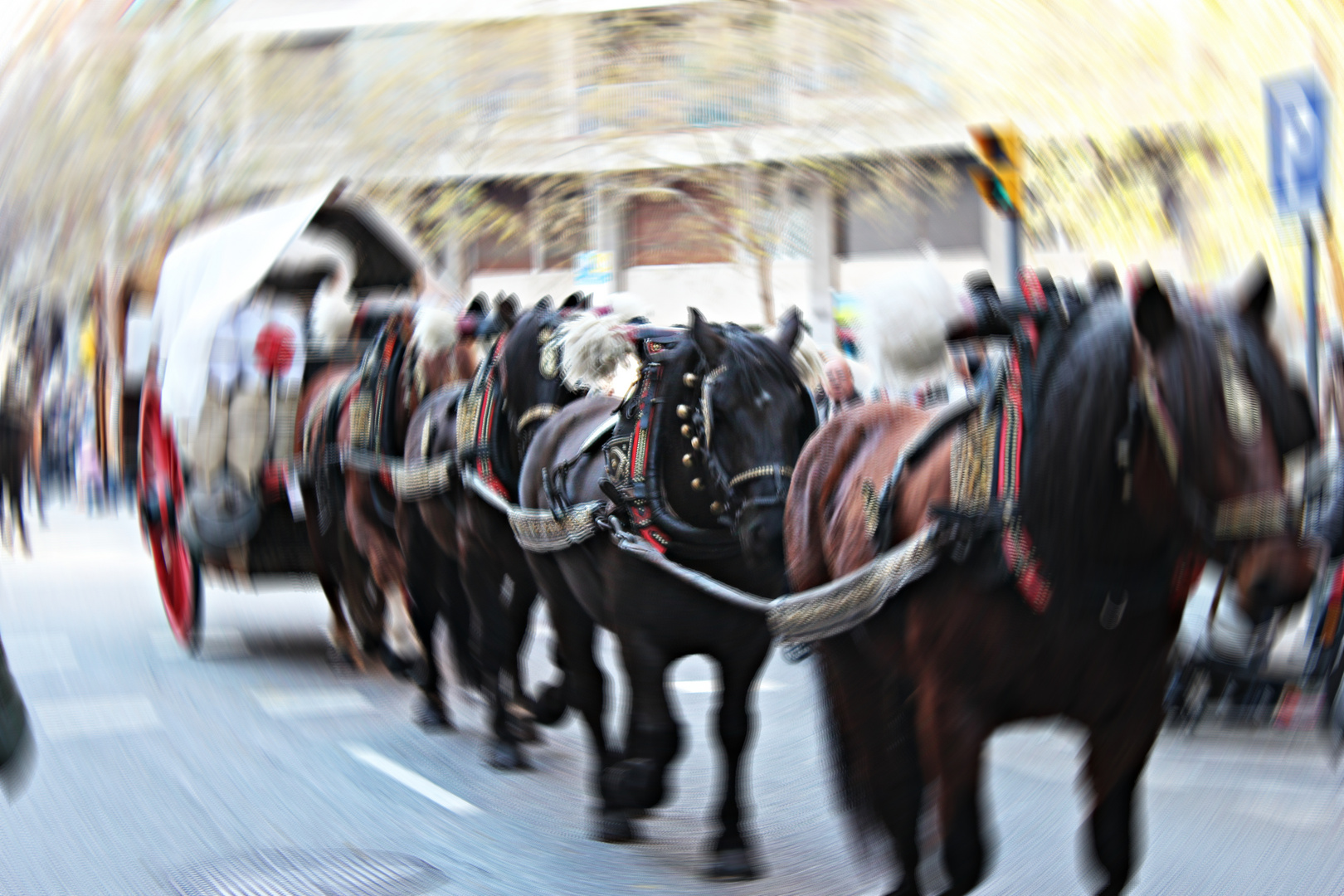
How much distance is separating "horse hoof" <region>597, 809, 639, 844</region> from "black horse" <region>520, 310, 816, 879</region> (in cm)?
23

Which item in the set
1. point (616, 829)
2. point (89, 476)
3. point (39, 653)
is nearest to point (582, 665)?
point (616, 829)

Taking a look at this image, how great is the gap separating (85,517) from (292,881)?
15.6 meters

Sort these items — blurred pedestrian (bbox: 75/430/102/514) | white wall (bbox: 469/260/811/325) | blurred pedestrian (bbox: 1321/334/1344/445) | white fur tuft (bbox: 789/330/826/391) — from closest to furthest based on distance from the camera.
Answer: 1. blurred pedestrian (bbox: 1321/334/1344/445)
2. white fur tuft (bbox: 789/330/826/391)
3. white wall (bbox: 469/260/811/325)
4. blurred pedestrian (bbox: 75/430/102/514)

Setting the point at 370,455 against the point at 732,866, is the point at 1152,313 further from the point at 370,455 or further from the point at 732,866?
the point at 370,455

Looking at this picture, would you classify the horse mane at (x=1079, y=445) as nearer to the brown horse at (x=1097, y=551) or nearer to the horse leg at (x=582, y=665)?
the brown horse at (x=1097, y=551)

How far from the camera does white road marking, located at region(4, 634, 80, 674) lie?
7.65 m

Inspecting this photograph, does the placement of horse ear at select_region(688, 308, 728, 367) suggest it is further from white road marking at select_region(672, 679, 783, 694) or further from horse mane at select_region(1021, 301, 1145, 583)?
white road marking at select_region(672, 679, 783, 694)

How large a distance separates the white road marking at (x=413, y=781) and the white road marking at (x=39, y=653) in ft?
8.96

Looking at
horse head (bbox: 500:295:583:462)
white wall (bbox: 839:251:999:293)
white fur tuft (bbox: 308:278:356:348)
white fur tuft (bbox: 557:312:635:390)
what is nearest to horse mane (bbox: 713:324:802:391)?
white fur tuft (bbox: 557:312:635:390)

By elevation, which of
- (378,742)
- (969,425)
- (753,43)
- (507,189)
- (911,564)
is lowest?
(378,742)

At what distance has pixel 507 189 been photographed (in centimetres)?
731

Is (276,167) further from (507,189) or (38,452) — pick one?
(38,452)

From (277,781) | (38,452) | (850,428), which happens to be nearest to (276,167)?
(277,781)

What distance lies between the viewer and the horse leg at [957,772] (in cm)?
287
